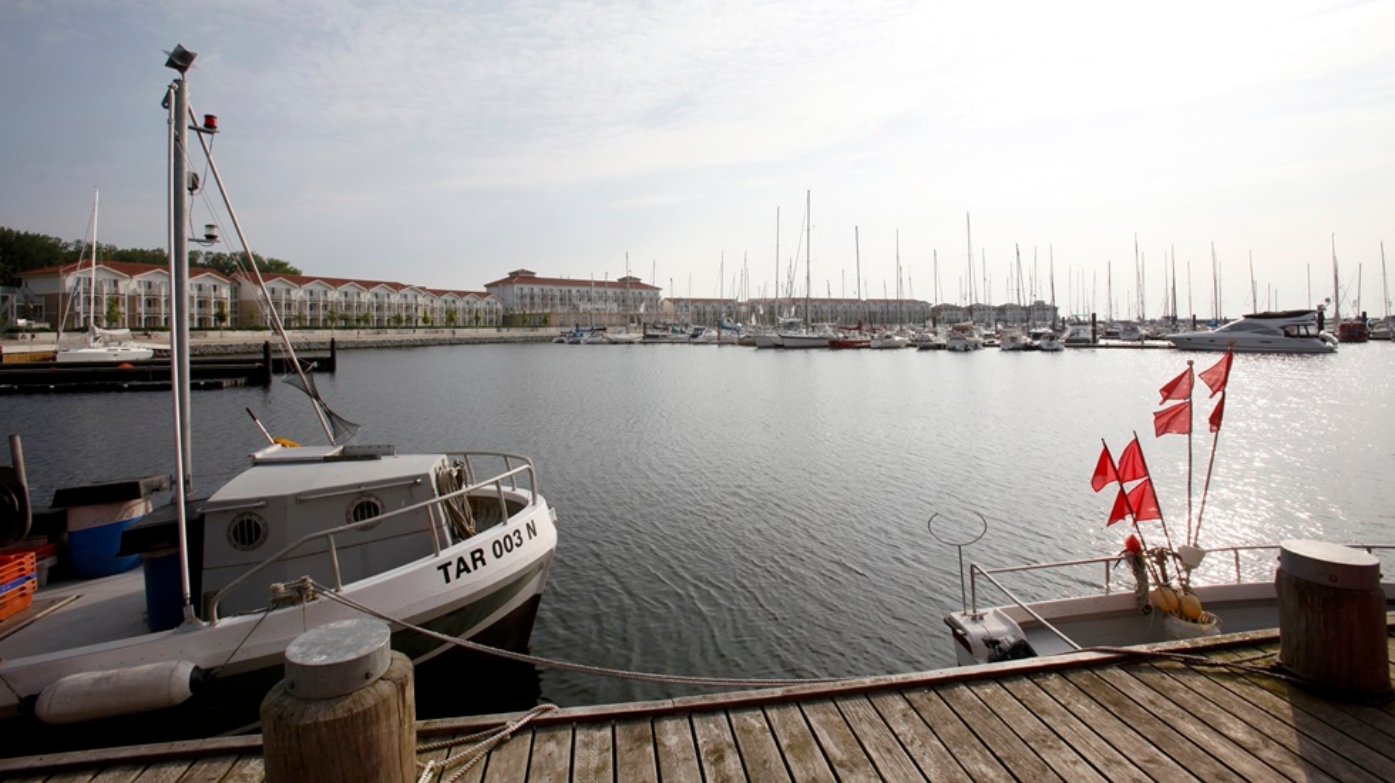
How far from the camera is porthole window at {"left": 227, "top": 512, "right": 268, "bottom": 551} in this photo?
25.8 ft

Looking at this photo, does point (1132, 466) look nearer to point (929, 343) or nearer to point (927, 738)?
point (927, 738)

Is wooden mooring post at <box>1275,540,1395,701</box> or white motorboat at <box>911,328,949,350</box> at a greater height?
white motorboat at <box>911,328,949,350</box>

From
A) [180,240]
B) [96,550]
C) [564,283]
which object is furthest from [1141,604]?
[564,283]

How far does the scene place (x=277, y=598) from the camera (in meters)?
7.00

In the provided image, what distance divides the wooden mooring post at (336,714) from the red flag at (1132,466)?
844 cm

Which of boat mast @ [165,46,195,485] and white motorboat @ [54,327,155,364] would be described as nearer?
boat mast @ [165,46,195,485]

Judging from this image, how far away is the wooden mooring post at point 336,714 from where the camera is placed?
323 cm

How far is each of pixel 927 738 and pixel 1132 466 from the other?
579cm

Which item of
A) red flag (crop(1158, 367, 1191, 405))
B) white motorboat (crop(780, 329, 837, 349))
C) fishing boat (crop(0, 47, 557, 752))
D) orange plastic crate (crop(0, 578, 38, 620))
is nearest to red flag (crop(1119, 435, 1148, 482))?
red flag (crop(1158, 367, 1191, 405))

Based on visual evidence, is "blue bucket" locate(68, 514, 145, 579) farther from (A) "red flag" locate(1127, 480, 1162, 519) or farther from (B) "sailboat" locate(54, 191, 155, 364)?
(B) "sailboat" locate(54, 191, 155, 364)

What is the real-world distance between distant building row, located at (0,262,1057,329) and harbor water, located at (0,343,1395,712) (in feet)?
25.9

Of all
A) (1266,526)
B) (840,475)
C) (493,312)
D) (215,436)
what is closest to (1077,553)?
(1266,526)

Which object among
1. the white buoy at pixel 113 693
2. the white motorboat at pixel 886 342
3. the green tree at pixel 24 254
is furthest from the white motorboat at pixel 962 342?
the green tree at pixel 24 254

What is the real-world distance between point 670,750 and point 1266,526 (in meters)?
18.7
